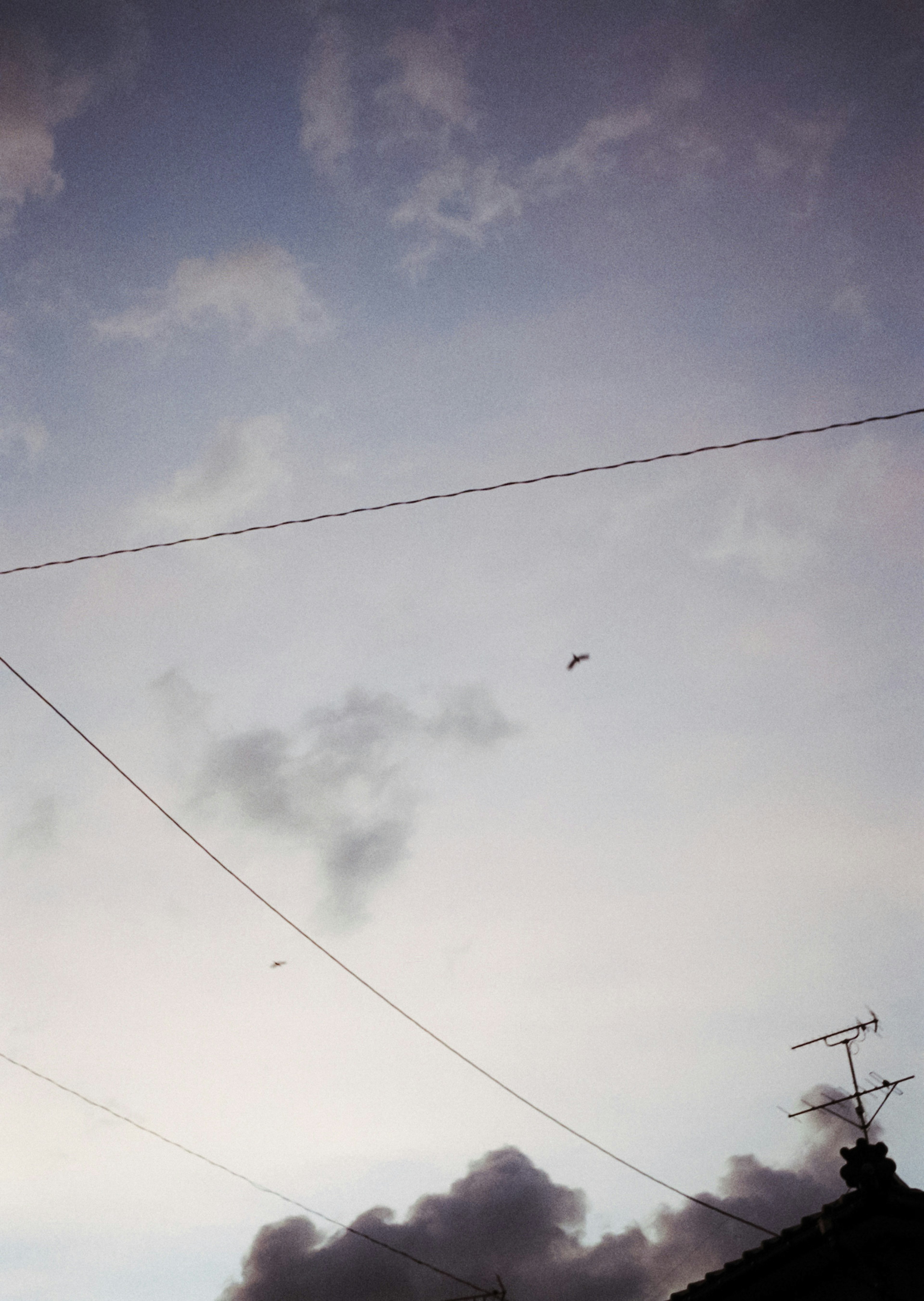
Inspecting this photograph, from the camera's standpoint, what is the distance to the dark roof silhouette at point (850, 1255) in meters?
12.8

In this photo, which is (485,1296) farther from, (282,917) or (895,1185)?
(282,917)

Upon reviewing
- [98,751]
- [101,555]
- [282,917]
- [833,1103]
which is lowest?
[833,1103]

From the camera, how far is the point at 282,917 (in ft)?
44.7

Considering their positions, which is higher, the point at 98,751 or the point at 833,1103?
the point at 98,751

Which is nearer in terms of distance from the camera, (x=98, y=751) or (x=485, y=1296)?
(x=98, y=751)

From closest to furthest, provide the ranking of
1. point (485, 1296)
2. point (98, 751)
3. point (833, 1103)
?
point (98, 751) < point (833, 1103) < point (485, 1296)

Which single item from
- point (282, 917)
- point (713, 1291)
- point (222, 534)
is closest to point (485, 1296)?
point (713, 1291)

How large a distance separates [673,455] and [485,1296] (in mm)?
27937

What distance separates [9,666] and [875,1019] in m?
15.3

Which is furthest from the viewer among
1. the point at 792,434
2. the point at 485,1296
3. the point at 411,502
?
the point at 485,1296

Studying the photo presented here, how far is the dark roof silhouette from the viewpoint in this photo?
12.8m

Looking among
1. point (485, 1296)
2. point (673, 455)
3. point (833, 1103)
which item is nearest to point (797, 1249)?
point (833, 1103)

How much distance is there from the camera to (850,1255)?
516 inches

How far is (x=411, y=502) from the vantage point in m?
11.1
